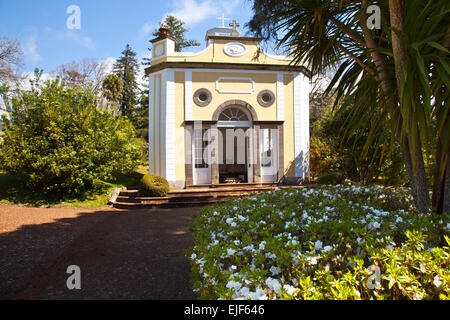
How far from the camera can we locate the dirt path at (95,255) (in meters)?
3.20

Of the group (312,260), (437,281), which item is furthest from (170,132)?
(437,281)

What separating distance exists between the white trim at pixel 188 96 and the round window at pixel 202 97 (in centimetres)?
26

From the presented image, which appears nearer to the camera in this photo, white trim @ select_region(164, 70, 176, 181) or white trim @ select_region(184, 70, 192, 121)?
white trim @ select_region(164, 70, 176, 181)

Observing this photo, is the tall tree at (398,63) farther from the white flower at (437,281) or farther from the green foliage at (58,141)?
the green foliage at (58,141)

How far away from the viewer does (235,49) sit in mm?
11930

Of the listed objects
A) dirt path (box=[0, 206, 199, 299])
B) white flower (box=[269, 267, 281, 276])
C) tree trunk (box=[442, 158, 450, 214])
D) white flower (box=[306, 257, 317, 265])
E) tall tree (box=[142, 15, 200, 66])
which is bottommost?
dirt path (box=[0, 206, 199, 299])

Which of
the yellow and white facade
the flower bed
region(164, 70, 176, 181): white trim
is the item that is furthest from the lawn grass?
the flower bed

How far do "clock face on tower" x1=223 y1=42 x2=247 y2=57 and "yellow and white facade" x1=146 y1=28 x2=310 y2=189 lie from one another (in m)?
0.04

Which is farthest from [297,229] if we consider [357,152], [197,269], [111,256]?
[357,152]

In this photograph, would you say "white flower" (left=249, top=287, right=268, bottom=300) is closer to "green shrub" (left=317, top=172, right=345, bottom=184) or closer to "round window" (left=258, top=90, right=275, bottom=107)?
"green shrub" (left=317, top=172, right=345, bottom=184)

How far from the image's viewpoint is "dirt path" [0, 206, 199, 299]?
3197mm

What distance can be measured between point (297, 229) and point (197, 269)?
911 millimetres

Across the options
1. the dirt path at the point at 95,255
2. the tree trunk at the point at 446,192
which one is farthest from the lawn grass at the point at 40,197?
the tree trunk at the point at 446,192

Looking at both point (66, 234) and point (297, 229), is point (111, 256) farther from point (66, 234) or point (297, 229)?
point (297, 229)
